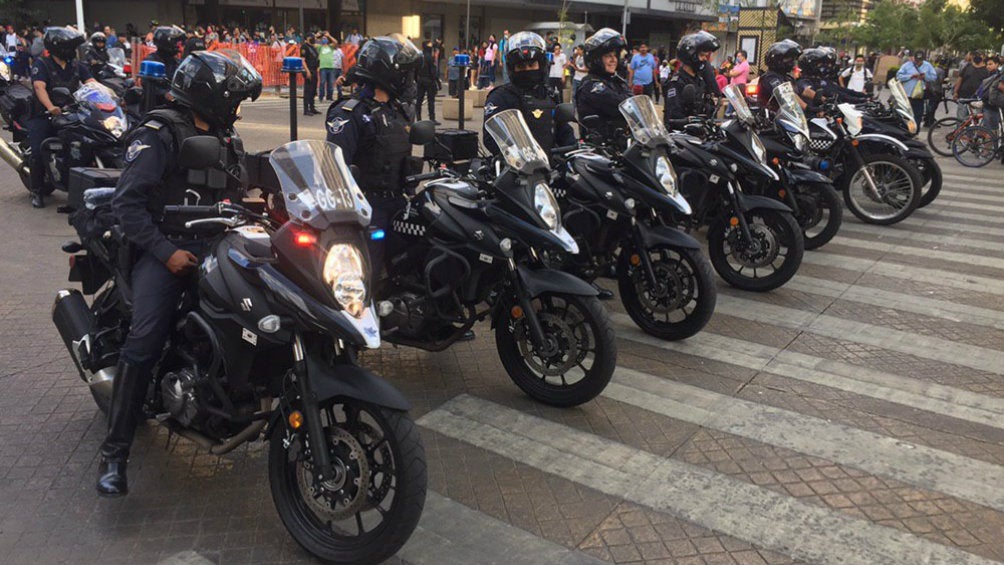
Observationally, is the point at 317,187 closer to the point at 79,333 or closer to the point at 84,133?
the point at 79,333

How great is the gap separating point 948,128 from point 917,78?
2.61 m

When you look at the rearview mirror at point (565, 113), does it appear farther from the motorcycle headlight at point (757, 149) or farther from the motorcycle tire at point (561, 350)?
the motorcycle headlight at point (757, 149)

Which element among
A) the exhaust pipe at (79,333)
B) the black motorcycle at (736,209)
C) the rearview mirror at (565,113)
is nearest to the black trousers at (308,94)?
the black motorcycle at (736,209)

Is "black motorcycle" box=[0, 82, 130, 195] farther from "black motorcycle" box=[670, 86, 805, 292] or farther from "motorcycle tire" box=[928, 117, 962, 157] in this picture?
"motorcycle tire" box=[928, 117, 962, 157]

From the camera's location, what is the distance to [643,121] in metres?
6.01

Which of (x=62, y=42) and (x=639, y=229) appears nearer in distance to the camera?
(x=639, y=229)

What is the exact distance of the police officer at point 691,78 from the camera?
8.58m

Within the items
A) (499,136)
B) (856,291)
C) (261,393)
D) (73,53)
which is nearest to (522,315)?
(499,136)

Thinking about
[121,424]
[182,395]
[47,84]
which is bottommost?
[121,424]

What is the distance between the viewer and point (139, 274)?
3.76m

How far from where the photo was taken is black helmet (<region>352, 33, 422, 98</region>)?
519 centimetres

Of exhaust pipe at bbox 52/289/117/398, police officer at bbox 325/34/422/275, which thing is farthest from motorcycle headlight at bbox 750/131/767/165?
exhaust pipe at bbox 52/289/117/398

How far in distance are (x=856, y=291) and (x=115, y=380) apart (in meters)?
6.17

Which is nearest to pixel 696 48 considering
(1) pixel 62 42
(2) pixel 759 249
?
(2) pixel 759 249
